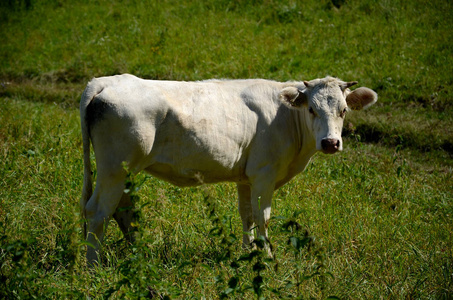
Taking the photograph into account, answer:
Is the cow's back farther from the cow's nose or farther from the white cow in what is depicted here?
the cow's nose

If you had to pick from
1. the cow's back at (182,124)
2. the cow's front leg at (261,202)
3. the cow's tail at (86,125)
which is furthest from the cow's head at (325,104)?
the cow's tail at (86,125)

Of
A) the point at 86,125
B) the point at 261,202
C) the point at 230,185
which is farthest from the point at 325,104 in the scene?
the point at 86,125

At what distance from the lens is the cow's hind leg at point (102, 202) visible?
4.68 metres

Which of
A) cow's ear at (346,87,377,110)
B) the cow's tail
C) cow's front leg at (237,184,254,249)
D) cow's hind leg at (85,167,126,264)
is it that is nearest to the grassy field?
cow's front leg at (237,184,254,249)

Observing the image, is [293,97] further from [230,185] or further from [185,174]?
[230,185]

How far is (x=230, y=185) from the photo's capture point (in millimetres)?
7211

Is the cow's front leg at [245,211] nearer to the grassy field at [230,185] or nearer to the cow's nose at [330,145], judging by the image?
the grassy field at [230,185]

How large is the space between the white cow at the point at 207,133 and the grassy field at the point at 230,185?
1.56 feet

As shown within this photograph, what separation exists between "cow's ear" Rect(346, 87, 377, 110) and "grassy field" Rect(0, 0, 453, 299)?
1386 millimetres

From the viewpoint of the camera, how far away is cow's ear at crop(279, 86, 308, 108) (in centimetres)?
560

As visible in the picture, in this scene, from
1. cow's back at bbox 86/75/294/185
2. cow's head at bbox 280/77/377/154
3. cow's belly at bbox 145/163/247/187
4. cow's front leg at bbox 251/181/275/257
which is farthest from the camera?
cow's front leg at bbox 251/181/275/257

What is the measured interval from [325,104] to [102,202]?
2.55 metres

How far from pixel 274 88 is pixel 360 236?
1976 millimetres

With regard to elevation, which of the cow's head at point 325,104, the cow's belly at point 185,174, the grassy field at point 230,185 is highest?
the cow's head at point 325,104
